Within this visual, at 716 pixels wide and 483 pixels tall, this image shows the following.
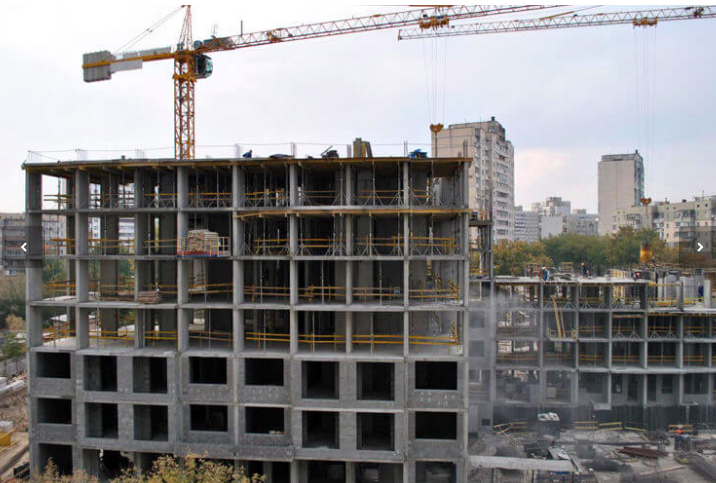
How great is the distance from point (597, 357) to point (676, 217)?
7291cm

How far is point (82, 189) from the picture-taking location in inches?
934

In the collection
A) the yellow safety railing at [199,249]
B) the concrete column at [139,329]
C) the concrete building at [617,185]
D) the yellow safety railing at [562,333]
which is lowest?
the yellow safety railing at [562,333]

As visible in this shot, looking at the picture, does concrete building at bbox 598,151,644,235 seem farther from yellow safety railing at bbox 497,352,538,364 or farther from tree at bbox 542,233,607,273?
yellow safety railing at bbox 497,352,538,364

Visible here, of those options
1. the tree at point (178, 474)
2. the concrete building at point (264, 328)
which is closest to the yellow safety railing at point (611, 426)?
the concrete building at point (264, 328)

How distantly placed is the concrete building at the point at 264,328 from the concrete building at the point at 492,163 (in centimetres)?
5078

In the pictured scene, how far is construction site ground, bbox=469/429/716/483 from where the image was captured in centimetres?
2516

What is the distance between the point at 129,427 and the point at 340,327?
12.1m

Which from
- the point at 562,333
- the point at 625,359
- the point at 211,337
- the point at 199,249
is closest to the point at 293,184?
the point at 199,249

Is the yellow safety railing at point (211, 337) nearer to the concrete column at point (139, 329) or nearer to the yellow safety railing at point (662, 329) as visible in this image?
the concrete column at point (139, 329)

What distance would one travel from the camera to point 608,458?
2781 centimetres

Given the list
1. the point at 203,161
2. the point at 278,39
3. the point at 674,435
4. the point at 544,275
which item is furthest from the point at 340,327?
the point at 278,39

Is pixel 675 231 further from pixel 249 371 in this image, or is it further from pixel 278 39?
pixel 249 371

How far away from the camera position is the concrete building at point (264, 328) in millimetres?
21344

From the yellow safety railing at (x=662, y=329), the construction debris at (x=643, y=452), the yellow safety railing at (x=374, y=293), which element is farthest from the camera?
the yellow safety railing at (x=662, y=329)
